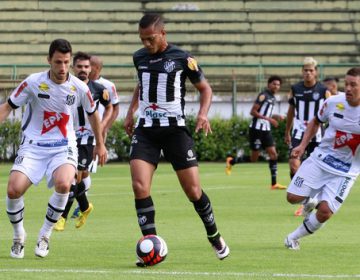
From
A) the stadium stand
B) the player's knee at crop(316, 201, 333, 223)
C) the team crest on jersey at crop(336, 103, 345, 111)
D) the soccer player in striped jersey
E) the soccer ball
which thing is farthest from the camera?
the stadium stand

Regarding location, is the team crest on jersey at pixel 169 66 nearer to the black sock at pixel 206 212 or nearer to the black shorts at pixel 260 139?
the black sock at pixel 206 212

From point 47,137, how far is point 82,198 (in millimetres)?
3994

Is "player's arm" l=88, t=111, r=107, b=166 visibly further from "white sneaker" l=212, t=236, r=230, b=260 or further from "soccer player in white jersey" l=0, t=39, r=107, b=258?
"white sneaker" l=212, t=236, r=230, b=260

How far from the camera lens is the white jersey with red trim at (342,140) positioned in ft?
38.5

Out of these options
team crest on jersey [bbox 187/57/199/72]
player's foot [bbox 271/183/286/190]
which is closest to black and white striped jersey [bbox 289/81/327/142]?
player's foot [bbox 271/183/286/190]

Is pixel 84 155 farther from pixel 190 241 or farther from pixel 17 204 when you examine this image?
pixel 17 204

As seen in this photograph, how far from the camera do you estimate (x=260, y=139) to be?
2520cm

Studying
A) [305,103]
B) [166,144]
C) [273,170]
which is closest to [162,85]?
[166,144]

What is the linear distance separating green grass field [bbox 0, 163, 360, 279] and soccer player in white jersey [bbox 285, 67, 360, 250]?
1.50 ft

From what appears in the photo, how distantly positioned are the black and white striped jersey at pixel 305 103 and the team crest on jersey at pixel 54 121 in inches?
308

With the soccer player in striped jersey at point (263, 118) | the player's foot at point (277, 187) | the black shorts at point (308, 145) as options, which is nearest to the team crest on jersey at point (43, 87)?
the black shorts at point (308, 145)

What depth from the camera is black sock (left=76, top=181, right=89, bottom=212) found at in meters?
14.6

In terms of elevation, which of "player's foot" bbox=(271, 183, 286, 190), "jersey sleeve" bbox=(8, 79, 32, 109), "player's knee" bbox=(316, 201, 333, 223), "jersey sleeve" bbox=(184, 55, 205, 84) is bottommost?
"player's foot" bbox=(271, 183, 286, 190)

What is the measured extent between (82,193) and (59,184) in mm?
4302
